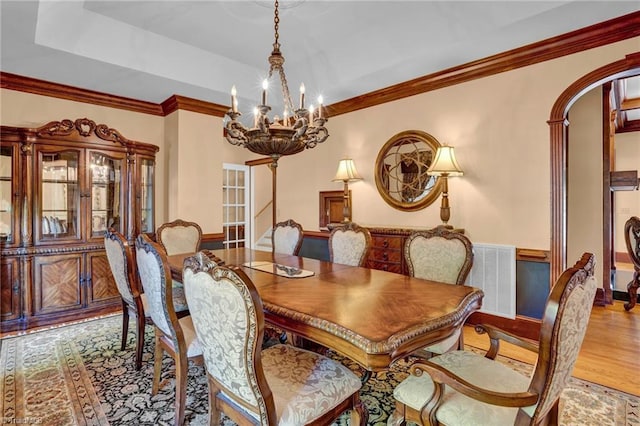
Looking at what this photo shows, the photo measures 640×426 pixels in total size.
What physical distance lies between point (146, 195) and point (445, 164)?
11.6 ft

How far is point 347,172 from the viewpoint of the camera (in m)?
4.16

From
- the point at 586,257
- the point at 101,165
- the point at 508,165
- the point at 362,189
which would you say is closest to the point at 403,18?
the point at 508,165

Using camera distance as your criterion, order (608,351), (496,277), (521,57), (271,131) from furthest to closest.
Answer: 1. (496,277)
2. (521,57)
3. (608,351)
4. (271,131)

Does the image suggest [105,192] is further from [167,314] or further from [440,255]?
[440,255]

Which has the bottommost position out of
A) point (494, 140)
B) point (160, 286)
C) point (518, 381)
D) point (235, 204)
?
point (518, 381)

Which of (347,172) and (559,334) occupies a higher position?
(347,172)

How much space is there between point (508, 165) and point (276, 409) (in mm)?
2927

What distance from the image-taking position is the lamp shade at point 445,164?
126 inches

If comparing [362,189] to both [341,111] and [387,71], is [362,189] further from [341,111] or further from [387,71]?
[387,71]

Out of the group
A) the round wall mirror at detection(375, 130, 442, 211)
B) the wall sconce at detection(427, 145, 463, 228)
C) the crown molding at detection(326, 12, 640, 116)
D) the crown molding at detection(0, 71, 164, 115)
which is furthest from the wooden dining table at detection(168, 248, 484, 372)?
the crown molding at detection(0, 71, 164, 115)

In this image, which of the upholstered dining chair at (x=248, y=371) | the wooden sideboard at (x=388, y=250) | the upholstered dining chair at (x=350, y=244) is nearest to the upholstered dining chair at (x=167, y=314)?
the upholstered dining chair at (x=248, y=371)

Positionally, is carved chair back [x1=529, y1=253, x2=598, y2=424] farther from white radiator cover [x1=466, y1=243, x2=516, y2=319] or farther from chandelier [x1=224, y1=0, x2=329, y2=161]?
white radiator cover [x1=466, y1=243, x2=516, y2=319]

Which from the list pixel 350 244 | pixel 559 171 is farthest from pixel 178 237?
pixel 559 171

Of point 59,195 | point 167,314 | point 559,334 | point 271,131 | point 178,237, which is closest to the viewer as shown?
point 559,334
